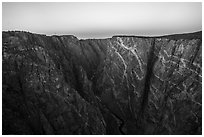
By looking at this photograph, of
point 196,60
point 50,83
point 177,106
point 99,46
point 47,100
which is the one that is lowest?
point 177,106

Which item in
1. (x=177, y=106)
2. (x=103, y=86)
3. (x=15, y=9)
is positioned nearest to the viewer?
(x=15, y=9)

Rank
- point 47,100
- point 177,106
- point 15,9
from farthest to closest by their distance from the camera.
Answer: point 177,106 < point 47,100 < point 15,9

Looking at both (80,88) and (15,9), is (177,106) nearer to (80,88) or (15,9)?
(80,88)

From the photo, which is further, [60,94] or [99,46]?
[99,46]

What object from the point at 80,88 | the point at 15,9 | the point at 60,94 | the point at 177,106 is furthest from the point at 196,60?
the point at 15,9

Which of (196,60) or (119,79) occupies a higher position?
(196,60)

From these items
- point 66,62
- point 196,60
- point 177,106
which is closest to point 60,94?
point 66,62
